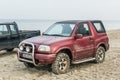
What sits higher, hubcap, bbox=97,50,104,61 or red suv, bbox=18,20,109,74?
red suv, bbox=18,20,109,74

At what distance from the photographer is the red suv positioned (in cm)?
934

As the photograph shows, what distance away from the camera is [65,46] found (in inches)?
Result: 381

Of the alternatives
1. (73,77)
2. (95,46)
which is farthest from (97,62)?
(73,77)

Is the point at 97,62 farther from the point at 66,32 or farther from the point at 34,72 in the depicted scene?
the point at 34,72

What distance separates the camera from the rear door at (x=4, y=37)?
1355 centimetres

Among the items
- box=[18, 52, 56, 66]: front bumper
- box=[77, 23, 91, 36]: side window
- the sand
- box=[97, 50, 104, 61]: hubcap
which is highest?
box=[77, 23, 91, 36]: side window

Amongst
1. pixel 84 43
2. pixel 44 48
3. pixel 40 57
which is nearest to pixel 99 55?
pixel 84 43

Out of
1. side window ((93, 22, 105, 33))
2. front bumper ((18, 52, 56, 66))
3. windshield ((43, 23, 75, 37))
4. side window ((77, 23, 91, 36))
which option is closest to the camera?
front bumper ((18, 52, 56, 66))

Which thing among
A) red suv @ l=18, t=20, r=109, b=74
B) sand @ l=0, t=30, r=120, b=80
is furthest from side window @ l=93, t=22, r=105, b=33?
sand @ l=0, t=30, r=120, b=80

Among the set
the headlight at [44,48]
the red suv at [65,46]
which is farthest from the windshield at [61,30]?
the headlight at [44,48]

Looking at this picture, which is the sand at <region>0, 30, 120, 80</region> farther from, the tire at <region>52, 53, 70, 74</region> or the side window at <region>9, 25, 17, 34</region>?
the side window at <region>9, 25, 17, 34</region>

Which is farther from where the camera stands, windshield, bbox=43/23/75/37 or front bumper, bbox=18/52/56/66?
windshield, bbox=43/23/75/37

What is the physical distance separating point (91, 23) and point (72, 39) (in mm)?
1617

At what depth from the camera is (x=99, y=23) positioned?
11859 mm
